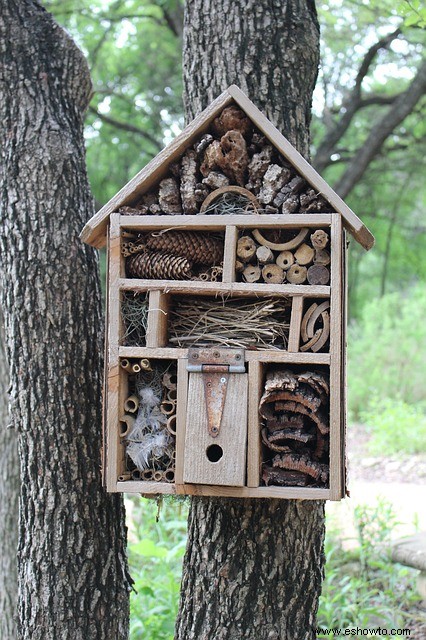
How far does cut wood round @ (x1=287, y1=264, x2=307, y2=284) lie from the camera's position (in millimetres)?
2398

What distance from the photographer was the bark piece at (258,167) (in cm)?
244

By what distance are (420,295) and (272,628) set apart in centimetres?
868

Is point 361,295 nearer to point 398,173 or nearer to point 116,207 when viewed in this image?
point 398,173

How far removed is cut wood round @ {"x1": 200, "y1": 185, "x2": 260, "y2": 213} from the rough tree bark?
2.12 feet

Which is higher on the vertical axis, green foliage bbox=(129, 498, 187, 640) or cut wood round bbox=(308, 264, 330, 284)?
cut wood round bbox=(308, 264, 330, 284)

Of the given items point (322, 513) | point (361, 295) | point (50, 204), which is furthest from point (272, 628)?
point (361, 295)

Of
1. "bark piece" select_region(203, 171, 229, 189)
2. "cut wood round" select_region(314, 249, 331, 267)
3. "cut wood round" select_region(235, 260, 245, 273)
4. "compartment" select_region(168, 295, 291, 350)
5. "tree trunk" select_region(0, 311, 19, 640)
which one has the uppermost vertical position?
"bark piece" select_region(203, 171, 229, 189)

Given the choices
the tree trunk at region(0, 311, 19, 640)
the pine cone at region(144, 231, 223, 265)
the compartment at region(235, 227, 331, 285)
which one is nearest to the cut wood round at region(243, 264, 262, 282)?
the compartment at region(235, 227, 331, 285)

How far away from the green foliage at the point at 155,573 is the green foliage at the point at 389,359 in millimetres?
4914

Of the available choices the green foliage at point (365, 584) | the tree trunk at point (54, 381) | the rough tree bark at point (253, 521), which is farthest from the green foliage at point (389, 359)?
the tree trunk at point (54, 381)

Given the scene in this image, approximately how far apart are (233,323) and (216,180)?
47cm

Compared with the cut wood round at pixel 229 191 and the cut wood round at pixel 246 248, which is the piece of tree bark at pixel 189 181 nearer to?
the cut wood round at pixel 229 191

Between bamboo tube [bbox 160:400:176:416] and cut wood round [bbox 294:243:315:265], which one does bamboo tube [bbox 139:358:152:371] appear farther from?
cut wood round [bbox 294:243:315:265]

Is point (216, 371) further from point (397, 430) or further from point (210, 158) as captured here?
point (397, 430)
